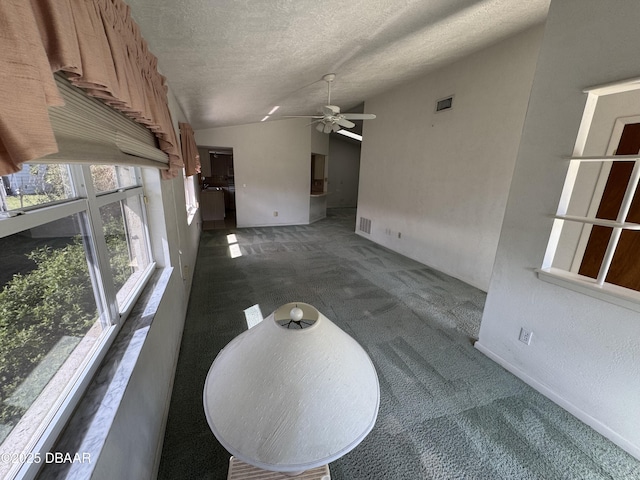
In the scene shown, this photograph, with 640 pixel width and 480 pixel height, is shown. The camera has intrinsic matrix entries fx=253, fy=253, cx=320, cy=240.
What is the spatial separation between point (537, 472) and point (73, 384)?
7.17 feet

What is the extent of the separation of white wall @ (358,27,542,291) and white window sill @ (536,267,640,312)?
1.64 metres

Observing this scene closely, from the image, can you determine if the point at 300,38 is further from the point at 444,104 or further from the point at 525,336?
the point at 525,336

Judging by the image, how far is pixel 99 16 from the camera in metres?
0.77

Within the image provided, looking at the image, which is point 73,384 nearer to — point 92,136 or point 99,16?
point 92,136

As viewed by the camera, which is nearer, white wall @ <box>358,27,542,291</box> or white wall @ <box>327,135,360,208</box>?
white wall @ <box>358,27,542,291</box>

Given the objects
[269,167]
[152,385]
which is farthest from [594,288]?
[269,167]

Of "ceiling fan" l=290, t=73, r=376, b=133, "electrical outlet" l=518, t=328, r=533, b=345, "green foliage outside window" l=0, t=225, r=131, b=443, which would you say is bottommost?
"electrical outlet" l=518, t=328, r=533, b=345

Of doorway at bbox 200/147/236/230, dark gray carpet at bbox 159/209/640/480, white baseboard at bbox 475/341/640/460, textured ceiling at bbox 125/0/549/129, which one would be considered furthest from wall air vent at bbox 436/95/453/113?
doorway at bbox 200/147/236/230

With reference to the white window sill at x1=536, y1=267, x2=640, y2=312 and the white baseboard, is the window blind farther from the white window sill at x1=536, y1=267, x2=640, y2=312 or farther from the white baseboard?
the white baseboard

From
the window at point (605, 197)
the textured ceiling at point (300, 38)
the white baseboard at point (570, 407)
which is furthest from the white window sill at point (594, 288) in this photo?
the textured ceiling at point (300, 38)

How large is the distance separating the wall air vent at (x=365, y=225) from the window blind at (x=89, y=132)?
5.04 metres

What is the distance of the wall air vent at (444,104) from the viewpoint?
369 centimetres

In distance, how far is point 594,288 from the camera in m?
1.52

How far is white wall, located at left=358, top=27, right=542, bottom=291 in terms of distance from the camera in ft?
9.90
